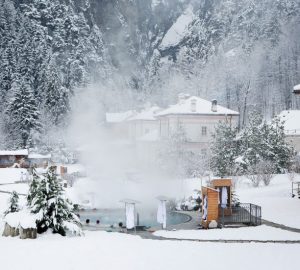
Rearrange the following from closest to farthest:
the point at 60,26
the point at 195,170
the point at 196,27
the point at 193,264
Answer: the point at 193,264
the point at 195,170
the point at 60,26
the point at 196,27

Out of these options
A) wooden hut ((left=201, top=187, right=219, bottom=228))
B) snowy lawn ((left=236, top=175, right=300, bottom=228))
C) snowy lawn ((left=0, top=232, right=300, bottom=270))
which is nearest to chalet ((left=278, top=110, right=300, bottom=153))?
snowy lawn ((left=236, top=175, right=300, bottom=228))

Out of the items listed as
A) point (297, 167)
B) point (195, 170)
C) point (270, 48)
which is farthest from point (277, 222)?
point (270, 48)

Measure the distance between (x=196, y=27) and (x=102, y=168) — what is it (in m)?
108

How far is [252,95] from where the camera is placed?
342 ft

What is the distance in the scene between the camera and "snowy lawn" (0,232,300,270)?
13789 mm

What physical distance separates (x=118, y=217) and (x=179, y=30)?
156313mm

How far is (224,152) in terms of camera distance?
45.8m

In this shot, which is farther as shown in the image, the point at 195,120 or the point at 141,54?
the point at 141,54

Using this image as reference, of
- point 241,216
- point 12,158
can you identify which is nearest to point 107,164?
point 12,158

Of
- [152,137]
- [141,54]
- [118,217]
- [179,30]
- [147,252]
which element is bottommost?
[118,217]

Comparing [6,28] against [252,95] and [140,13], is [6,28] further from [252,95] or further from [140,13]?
[140,13]

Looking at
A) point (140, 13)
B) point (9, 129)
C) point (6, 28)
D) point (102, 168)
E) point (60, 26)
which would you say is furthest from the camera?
point (140, 13)

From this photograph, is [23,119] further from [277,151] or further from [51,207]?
[51,207]

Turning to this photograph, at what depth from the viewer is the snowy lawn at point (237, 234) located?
19.2 metres
